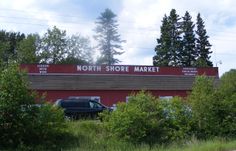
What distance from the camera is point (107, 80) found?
5403 cm

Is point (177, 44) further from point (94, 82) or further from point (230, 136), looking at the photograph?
point (230, 136)

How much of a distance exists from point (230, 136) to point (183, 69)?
34.4 metres

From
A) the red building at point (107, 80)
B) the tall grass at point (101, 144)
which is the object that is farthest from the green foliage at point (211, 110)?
the red building at point (107, 80)

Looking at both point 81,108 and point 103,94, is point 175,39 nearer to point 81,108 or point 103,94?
point 103,94

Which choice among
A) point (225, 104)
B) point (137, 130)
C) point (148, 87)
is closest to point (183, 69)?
point (148, 87)

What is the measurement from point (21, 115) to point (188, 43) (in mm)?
85274

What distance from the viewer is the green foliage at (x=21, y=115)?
19922 mm

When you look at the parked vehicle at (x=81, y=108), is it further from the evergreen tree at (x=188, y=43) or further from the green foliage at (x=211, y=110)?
the evergreen tree at (x=188, y=43)

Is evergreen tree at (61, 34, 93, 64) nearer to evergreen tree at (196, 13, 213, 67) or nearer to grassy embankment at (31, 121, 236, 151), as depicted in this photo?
evergreen tree at (196, 13, 213, 67)

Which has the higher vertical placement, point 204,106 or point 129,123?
point 204,106

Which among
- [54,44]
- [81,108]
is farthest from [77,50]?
[81,108]

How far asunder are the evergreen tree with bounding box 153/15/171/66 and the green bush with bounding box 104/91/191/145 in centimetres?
7467

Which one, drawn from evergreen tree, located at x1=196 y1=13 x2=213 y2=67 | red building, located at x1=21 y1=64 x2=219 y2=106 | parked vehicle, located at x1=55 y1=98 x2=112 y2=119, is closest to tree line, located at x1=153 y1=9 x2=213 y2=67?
evergreen tree, located at x1=196 y1=13 x2=213 y2=67

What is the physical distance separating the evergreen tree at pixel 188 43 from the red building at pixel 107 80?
44464 millimetres
